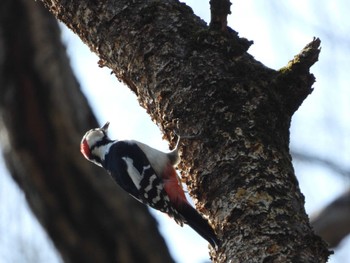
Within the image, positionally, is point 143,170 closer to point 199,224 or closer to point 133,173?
point 133,173

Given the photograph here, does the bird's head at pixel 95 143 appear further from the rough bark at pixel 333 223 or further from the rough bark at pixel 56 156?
the rough bark at pixel 333 223

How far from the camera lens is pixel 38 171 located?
4.05m

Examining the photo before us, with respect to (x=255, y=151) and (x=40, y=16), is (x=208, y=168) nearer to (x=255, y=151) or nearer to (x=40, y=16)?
(x=255, y=151)

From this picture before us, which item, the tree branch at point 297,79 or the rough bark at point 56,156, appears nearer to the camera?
the tree branch at point 297,79

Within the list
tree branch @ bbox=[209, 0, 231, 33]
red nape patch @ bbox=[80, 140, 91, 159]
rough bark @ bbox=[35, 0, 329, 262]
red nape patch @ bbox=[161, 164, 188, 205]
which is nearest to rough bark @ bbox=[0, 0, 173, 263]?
red nape patch @ bbox=[80, 140, 91, 159]

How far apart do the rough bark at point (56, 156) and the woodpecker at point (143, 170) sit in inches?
3.7

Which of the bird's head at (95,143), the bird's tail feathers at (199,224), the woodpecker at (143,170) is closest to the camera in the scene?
the bird's tail feathers at (199,224)

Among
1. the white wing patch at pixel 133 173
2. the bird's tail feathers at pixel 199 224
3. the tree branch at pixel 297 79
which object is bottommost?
the bird's tail feathers at pixel 199 224

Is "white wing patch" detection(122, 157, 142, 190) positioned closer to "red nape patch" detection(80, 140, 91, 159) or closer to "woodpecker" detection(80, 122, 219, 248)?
"woodpecker" detection(80, 122, 219, 248)

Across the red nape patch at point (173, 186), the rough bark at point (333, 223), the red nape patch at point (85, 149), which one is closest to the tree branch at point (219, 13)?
the red nape patch at point (173, 186)

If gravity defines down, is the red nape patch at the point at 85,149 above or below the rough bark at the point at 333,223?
above

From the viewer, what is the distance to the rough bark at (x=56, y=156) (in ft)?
12.8

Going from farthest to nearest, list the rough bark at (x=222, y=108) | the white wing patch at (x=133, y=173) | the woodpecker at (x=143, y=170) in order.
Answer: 1. the white wing patch at (x=133, y=173)
2. the woodpecker at (x=143, y=170)
3. the rough bark at (x=222, y=108)

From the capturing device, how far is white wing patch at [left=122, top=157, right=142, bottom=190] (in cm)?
404
